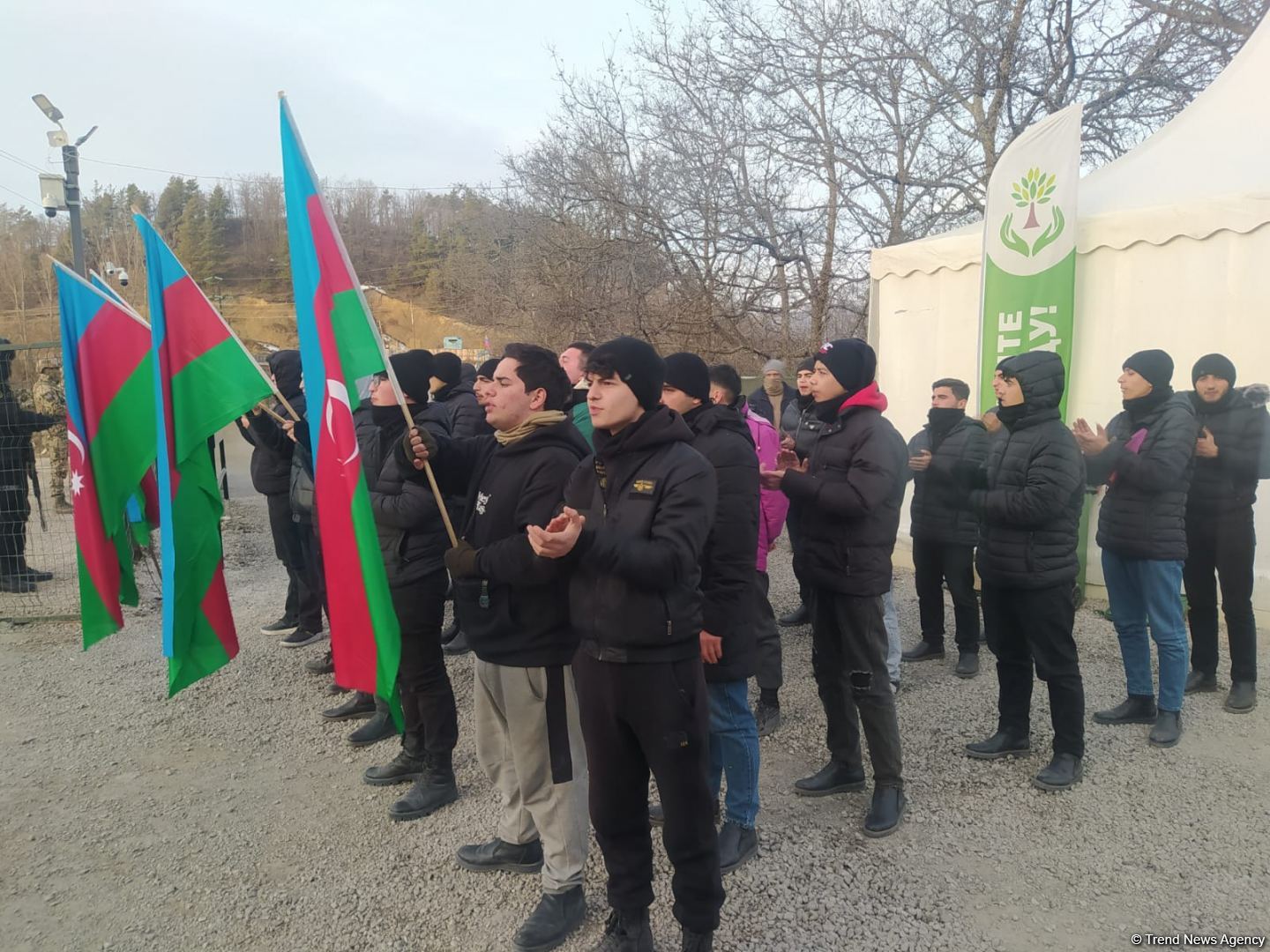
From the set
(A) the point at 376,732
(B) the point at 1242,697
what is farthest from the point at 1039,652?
(A) the point at 376,732

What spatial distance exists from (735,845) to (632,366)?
6.33ft

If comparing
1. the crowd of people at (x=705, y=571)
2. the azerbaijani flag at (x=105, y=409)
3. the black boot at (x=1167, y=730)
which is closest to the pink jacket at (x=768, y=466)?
the crowd of people at (x=705, y=571)

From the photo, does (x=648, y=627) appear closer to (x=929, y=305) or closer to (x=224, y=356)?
(x=224, y=356)

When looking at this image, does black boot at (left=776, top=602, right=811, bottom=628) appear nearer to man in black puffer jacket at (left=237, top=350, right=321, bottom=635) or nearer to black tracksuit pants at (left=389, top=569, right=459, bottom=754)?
black tracksuit pants at (left=389, top=569, right=459, bottom=754)

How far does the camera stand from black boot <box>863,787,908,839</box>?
3.41 m

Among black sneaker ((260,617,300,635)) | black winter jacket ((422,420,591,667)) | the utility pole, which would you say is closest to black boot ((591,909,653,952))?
black winter jacket ((422,420,591,667))

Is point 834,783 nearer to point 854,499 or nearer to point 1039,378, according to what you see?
point 854,499

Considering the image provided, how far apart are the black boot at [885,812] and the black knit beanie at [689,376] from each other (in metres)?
1.80

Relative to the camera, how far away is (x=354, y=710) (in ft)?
15.8

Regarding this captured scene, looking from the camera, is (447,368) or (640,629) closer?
(640,629)

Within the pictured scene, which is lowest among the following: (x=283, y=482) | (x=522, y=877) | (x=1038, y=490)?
(x=522, y=877)

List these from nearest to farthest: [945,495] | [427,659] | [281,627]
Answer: [427,659] < [945,495] < [281,627]

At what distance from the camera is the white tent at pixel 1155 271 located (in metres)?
5.94

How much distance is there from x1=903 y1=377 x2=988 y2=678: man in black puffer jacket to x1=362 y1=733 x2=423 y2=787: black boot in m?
3.29
